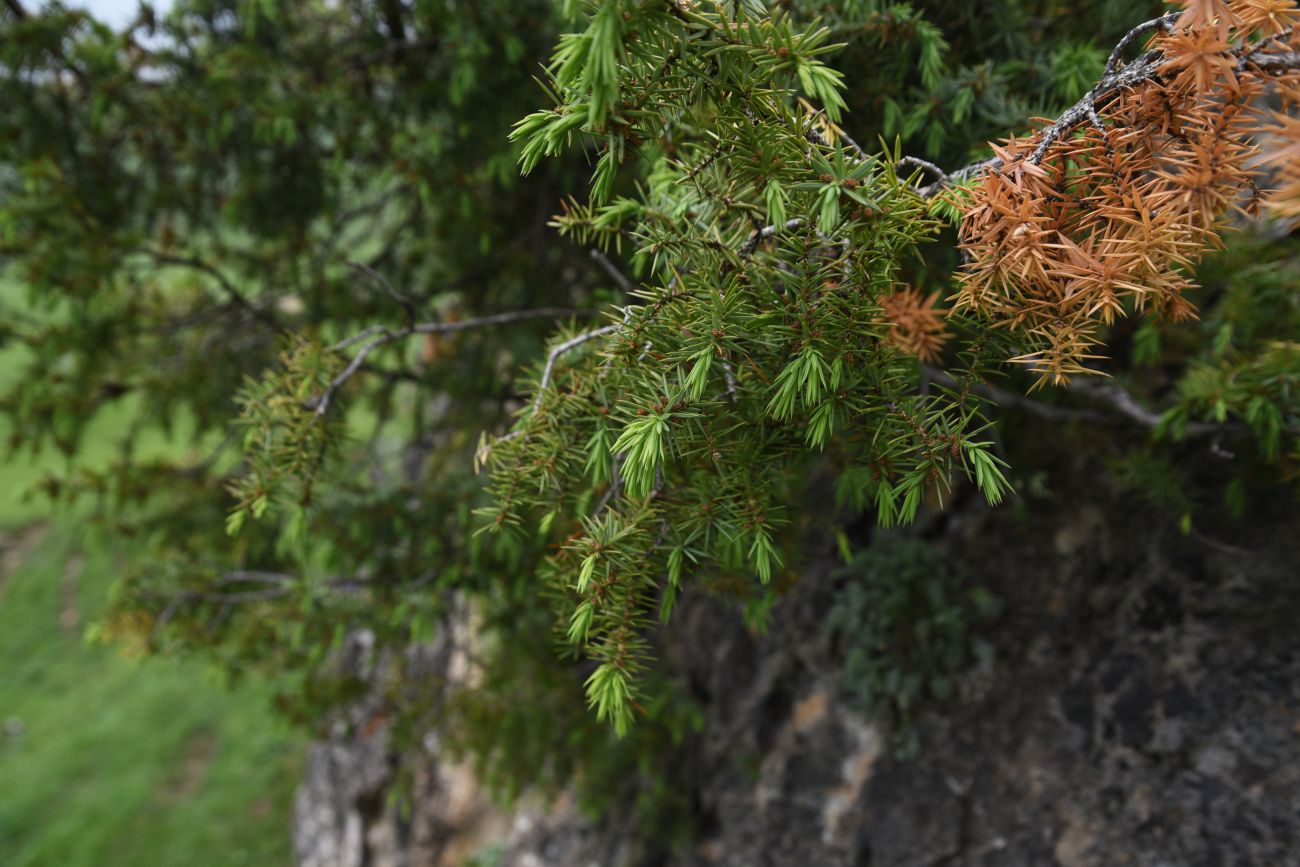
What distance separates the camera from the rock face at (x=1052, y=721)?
2.80 metres

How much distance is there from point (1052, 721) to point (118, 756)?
45.5 ft

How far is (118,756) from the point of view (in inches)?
459

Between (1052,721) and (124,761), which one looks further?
(124,761)

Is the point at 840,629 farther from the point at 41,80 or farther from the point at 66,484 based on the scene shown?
the point at 41,80

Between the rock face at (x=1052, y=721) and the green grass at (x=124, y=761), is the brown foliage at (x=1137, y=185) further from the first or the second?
the green grass at (x=124, y=761)

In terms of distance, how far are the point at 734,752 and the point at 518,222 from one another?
3504 mm

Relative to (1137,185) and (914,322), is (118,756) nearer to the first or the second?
(914,322)

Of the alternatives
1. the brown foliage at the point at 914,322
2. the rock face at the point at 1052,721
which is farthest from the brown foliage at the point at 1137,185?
the rock face at the point at 1052,721

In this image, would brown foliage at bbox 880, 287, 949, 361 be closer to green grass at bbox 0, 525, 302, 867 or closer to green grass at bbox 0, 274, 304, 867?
green grass at bbox 0, 274, 304, 867

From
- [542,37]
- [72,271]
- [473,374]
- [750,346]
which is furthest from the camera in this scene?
[473,374]

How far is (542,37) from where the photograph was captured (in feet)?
11.0

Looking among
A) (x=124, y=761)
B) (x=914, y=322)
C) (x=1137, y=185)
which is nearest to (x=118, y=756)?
(x=124, y=761)

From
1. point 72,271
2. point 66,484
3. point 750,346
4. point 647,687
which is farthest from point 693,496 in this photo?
point 66,484

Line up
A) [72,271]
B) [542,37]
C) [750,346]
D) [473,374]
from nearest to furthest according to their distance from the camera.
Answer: [750,346] → [542,37] → [72,271] → [473,374]
